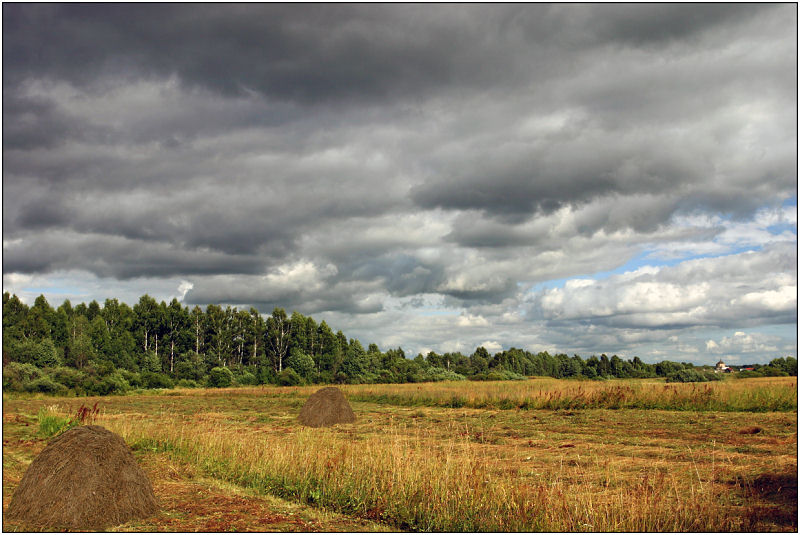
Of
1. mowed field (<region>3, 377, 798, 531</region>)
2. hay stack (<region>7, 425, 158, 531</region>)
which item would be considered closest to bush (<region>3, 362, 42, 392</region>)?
mowed field (<region>3, 377, 798, 531</region>)

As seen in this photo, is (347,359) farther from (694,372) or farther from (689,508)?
(689,508)

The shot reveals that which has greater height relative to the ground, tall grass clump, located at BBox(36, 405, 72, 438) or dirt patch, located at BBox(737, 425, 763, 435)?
tall grass clump, located at BBox(36, 405, 72, 438)

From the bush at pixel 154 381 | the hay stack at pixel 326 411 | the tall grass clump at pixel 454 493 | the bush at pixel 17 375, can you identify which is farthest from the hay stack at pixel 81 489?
the bush at pixel 154 381

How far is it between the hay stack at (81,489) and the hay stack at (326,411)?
44.4 feet

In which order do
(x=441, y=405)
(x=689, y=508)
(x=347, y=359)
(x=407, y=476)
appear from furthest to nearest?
(x=347, y=359), (x=441, y=405), (x=407, y=476), (x=689, y=508)

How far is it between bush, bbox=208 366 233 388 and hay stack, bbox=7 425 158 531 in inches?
2453

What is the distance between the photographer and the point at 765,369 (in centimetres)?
6962

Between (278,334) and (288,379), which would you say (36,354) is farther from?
(278,334)

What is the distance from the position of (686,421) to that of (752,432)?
380 cm

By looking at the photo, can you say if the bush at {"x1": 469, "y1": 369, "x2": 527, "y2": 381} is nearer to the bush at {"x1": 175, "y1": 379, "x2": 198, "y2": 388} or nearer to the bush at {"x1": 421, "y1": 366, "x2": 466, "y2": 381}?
the bush at {"x1": 421, "y1": 366, "x2": 466, "y2": 381}

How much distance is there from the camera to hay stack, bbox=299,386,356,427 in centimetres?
2203

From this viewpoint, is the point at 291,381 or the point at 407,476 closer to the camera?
the point at 407,476

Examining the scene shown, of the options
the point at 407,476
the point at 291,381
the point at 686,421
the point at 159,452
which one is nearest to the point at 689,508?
the point at 407,476

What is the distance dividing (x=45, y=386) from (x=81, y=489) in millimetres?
48512
